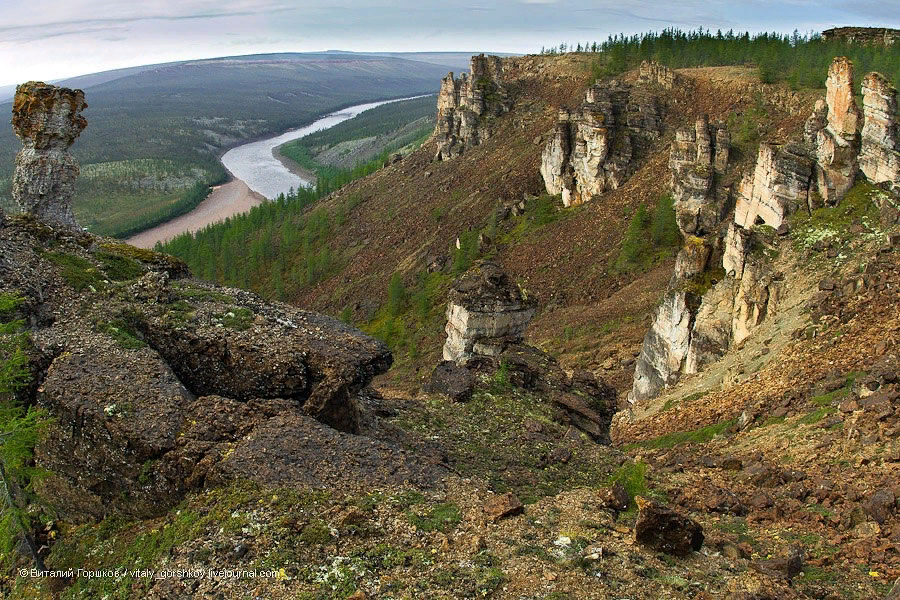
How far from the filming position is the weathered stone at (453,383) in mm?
22016

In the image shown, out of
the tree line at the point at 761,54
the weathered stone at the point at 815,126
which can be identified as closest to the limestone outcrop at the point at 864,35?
the tree line at the point at 761,54

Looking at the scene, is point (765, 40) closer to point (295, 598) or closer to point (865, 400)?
point (865, 400)

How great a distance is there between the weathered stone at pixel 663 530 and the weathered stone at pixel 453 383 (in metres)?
10.3

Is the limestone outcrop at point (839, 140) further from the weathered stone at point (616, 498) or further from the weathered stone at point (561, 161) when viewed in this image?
the weathered stone at point (561, 161)

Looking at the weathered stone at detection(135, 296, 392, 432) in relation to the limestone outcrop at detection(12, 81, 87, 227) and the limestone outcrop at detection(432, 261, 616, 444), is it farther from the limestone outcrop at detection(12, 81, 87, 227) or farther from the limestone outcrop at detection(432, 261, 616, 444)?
the limestone outcrop at detection(12, 81, 87, 227)

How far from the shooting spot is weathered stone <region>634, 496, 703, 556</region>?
1187 centimetres

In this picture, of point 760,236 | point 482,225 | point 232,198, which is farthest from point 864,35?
point 232,198

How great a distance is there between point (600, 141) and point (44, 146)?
49102 mm

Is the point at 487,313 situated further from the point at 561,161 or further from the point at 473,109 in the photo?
the point at 473,109

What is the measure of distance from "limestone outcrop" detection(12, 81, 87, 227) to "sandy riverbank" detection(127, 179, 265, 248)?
10166 cm

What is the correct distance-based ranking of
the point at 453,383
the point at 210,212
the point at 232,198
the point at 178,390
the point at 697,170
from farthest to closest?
the point at 232,198
the point at 210,212
the point at 697,170
the point at 453,383
the point at 178,390

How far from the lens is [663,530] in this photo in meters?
11.9

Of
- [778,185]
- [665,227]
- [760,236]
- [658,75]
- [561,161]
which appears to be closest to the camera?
[760,236]

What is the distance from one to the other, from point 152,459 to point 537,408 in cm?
1228
